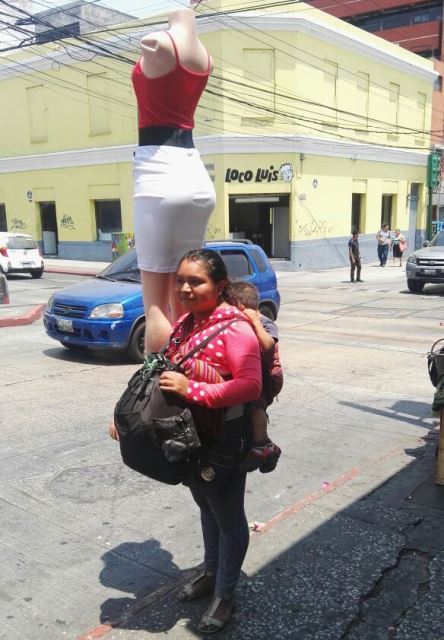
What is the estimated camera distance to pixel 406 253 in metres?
30.8

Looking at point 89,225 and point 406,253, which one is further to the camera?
point 406,253

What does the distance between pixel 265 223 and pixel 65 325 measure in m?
17.0

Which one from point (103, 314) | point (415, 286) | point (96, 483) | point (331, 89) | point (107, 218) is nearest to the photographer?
point (96, 483)

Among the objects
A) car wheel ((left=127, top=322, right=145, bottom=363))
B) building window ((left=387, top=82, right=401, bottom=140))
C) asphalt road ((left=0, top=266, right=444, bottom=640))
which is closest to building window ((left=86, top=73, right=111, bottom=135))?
building window ((left=387, top=82, right=401, bottom=140))

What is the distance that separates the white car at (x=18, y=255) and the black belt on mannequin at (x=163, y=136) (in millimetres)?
17856

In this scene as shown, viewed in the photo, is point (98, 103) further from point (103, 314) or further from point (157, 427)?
point (157, 427)

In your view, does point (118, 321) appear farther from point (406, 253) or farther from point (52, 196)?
point (406, 253)

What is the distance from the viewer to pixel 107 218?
1039 inches

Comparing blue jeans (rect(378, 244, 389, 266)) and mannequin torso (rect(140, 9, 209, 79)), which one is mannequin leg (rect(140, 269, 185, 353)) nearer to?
mannequin torso (rect(140, 9, 209, 79))

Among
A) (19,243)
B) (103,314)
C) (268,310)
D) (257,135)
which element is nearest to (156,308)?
(103,314)

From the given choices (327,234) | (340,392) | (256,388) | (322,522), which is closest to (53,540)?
(322,522)

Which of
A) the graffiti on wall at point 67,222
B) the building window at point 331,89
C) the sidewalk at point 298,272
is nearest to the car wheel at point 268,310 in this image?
the sidewalk at point 298,272

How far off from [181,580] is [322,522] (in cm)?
102

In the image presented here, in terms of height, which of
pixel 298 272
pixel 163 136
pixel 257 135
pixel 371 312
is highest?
pixel 257 135
